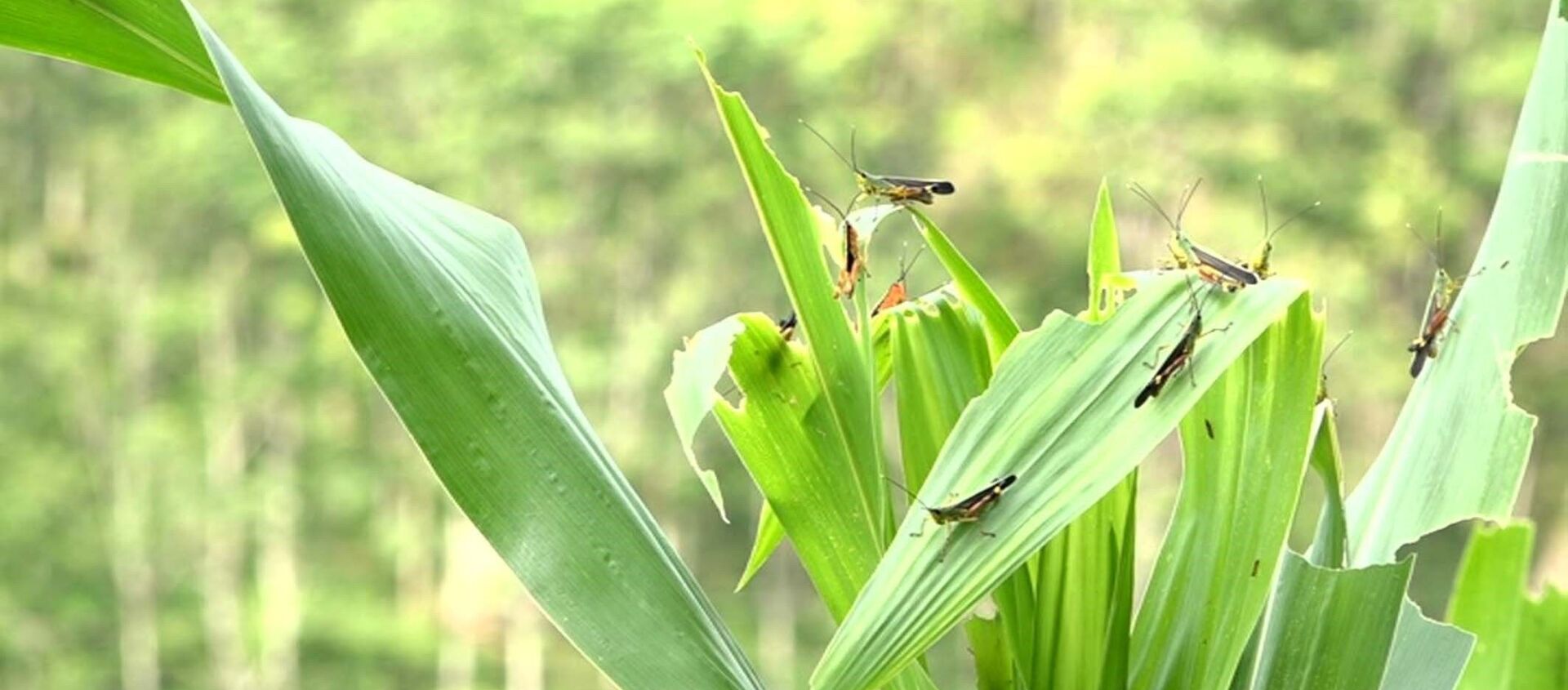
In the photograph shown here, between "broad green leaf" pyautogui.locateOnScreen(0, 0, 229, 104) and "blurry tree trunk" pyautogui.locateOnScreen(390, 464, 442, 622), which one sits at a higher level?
"blurry tree trunk" pyautogui.locateOnScreen(390, 464, 442, 622)

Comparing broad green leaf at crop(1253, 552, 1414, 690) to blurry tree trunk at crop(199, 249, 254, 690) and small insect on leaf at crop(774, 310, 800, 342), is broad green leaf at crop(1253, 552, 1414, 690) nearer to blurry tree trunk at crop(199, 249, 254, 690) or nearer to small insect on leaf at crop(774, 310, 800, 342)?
small insect on leaf at crop(774, 310, 800, 342)

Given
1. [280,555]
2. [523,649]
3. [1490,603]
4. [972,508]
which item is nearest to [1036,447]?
[972,508]

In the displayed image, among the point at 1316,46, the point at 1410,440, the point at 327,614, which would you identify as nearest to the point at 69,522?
the point at 327,614

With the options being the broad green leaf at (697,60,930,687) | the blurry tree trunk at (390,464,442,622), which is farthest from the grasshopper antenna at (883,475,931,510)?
the blurry tree trunk at (390,464,442,622)

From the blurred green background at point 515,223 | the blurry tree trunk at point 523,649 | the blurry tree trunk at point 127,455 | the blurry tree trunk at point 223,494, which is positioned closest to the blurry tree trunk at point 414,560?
the blurred green background at point 515,223

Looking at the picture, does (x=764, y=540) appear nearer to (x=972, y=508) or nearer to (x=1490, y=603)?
(x=972, y=508)

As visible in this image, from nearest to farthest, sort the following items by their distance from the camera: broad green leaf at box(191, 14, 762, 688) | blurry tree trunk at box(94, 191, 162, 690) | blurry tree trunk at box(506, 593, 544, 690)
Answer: broad green leaf at box(191, 14, 762, 688) → blurry tree trunk at box(94, 191, 162, 690) → blurry tree trunk at box(506, 593, 544, 690)
